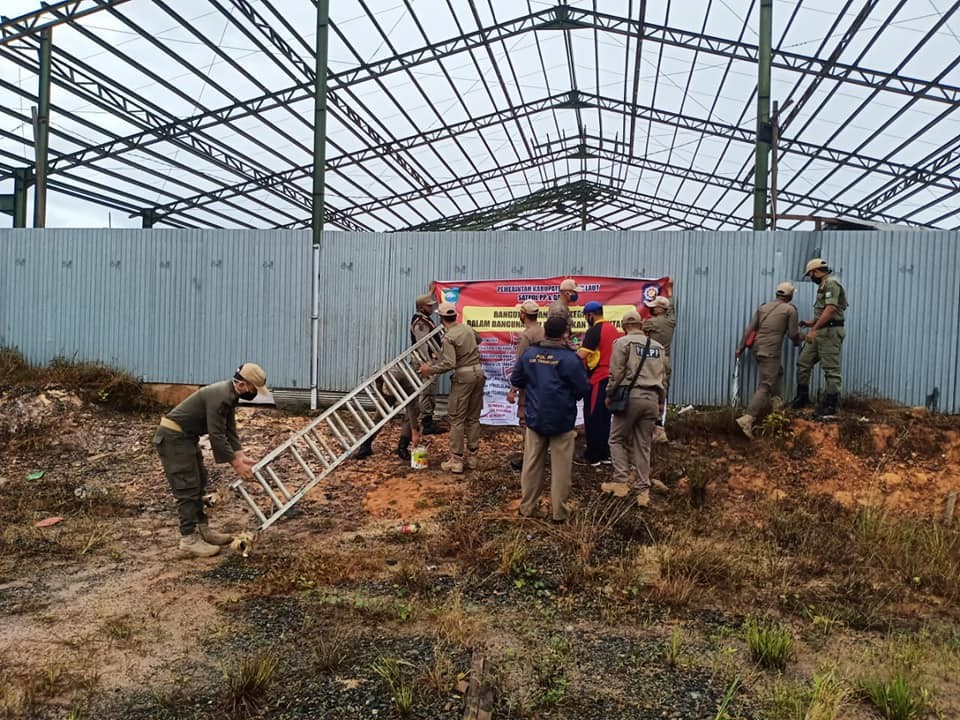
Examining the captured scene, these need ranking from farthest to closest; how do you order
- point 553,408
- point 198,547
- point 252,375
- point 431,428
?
point 431,428 → point 553,408 → point 198,547 → point 252,375

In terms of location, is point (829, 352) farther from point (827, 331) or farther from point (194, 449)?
point (194, 449)

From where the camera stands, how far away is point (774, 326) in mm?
7449

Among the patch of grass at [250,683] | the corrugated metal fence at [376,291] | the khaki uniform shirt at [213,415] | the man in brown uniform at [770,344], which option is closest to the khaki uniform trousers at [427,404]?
the corrugated metal fence at [376,291]

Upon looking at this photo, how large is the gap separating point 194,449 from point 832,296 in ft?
22.4

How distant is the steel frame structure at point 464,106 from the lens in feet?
42.7

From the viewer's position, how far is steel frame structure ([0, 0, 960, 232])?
13.0 metres

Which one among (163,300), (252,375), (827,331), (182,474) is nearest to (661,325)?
(827,331)

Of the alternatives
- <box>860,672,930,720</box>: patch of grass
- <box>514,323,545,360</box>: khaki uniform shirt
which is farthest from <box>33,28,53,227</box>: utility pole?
<box>860,672,930,720</box>: patch of grass

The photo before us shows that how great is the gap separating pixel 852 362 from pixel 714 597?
5052 millimetres

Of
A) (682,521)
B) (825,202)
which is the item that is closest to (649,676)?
(682,521)

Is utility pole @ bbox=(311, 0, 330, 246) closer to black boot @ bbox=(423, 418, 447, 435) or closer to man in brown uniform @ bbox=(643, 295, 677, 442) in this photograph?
black boot @ bbox=(423, 418, 447, 435)

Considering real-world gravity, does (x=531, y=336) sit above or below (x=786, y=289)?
below

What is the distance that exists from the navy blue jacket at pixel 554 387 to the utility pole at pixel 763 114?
5204 mm

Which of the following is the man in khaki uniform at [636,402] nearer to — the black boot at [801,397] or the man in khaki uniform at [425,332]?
the man in khaki uniform at [425,332]
